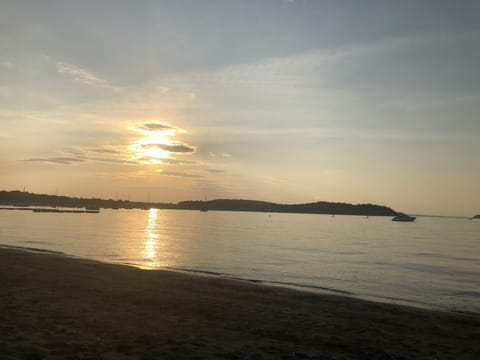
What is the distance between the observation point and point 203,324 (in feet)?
45.8

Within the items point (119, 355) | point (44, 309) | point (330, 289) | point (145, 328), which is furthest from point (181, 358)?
point (330, 289)

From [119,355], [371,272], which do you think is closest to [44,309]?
[119,355]

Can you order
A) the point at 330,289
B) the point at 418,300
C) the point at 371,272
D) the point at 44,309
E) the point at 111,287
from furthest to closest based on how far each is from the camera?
the point at 371,272
the point at 330,289
the point at 418,300
the point at 111,287
the point at 44,309

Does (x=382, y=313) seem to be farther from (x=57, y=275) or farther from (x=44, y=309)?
(x=57, y=275)

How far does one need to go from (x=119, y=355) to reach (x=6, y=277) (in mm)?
14299

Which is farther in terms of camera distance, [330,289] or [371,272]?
[371,272]

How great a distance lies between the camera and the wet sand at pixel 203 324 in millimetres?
10797

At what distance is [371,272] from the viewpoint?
125 ft

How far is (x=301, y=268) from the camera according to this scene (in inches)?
1550

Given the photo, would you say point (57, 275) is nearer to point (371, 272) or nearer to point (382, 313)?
point (382, 313)

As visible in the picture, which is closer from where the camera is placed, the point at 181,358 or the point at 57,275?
the point at 181,358

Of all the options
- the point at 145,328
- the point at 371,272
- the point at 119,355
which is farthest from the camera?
the point at 371,272

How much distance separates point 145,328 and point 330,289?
1753 centimetres

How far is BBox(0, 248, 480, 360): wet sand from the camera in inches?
425
